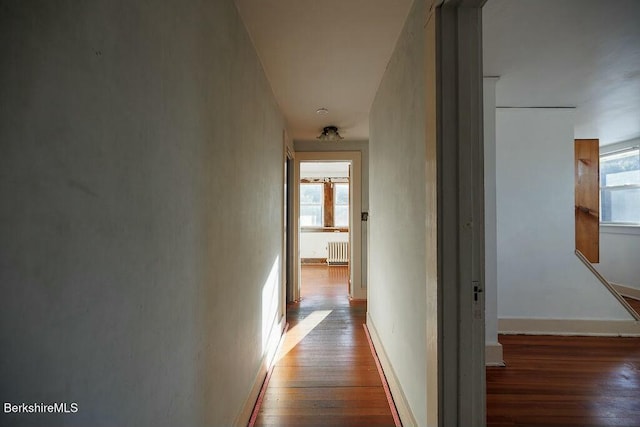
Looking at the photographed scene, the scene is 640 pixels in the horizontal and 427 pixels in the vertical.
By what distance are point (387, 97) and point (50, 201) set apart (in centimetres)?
210

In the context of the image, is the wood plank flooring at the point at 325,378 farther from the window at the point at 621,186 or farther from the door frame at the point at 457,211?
the window at the point at 621,186

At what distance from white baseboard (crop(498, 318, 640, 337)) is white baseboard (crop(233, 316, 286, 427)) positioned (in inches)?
87.5

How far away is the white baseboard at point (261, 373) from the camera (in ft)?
5.10

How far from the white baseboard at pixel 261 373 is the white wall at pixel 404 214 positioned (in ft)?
2.88

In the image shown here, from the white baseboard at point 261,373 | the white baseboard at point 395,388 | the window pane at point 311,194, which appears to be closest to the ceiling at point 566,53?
the white baseboard at point 395,388

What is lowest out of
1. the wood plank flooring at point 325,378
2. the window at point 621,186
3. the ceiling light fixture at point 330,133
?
the wood plank flooring at point 325,378

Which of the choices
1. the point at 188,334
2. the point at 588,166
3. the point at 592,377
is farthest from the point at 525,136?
the point at 188,334

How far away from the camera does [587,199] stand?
3.51 meters

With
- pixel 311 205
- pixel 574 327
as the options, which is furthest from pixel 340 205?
pixel 574 327

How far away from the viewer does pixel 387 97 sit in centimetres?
215

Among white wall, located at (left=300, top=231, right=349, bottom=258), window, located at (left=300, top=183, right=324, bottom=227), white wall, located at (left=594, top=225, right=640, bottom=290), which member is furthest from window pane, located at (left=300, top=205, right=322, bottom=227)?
white wall, located at (left=594, top=225, right=640, bottom=290)

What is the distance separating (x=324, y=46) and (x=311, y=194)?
216 inches

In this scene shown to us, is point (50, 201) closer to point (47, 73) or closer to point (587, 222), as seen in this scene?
point (47, 73)

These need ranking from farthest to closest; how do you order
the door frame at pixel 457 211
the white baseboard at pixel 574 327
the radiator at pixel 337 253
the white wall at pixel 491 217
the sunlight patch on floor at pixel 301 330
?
the radiator at pixel 337 253, the white baseboard at pixel 574 327, the sunlight patch on floor at pixel 301 330, the white wall at pixel 491 217, the door frame at pixel 457 211
